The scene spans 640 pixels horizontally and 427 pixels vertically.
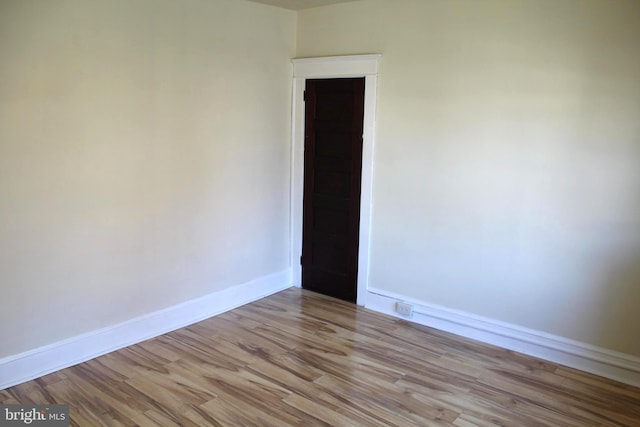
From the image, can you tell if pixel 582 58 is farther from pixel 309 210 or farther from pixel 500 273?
pixel 309 210

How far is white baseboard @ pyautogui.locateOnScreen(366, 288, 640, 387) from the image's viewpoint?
317 cm

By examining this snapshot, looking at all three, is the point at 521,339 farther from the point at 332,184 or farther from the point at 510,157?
the point at 332,184

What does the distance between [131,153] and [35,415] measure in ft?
5.34

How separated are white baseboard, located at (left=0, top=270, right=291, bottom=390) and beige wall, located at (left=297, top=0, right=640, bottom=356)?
1.16 metres

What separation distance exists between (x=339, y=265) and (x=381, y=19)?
2.07 metres

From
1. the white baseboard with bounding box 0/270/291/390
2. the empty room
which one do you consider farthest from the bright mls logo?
the white baseboard with bounding box 0/270/291/390

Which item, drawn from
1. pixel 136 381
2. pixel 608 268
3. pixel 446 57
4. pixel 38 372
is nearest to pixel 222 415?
pixel 136 381

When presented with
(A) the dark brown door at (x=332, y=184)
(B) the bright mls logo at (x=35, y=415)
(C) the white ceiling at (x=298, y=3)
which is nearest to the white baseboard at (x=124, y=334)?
(B) the bright mls logo at (x=35, y=415)

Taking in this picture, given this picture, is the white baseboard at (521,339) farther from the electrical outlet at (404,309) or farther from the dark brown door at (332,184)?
the dark brown door at (332,184)

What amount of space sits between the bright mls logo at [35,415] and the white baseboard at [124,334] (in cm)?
25

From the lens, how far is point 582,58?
3.07 meters

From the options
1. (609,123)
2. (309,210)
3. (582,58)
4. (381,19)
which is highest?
(381,19)

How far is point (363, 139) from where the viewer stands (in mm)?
4113

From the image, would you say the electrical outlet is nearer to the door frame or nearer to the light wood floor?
the light wood floor
